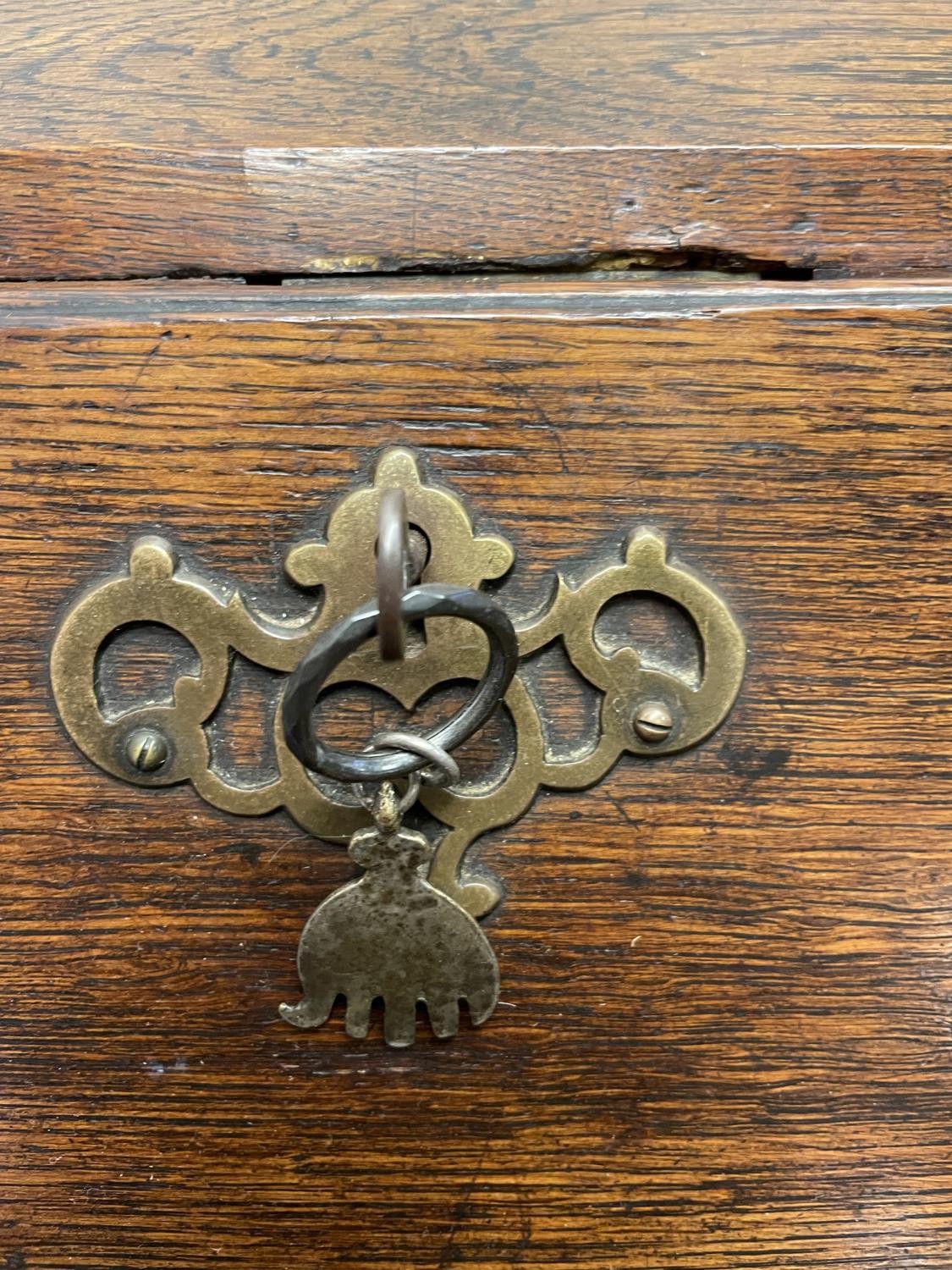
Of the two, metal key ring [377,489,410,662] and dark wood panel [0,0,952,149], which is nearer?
metal key ring [377,489,410,662]

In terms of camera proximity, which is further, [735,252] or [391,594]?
[735,252]

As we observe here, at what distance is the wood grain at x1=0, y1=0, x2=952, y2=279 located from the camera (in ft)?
1.67

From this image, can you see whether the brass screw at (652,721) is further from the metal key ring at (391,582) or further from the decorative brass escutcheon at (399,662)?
the metal key ring at (391,582)

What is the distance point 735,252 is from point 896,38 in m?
0.16

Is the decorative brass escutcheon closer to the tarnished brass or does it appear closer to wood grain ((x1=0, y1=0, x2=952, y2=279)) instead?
the tarnished brass

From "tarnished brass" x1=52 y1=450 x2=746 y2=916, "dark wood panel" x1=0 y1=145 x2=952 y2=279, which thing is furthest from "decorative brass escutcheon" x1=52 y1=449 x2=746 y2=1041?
"dark wood panel" x1=0 y1=145 x2=952 y2=279

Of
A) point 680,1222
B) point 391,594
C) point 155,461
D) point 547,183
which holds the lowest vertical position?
point 680,1222

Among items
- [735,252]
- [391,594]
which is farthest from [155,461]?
[735,252]

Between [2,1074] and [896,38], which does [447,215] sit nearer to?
[896,38]

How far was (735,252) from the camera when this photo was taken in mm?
516

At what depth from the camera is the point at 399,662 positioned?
50 cm

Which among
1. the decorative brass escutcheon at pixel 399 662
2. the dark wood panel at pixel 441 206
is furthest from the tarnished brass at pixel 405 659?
the dark wood panel at pixel 441 206

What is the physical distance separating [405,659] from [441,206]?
0.22 meters

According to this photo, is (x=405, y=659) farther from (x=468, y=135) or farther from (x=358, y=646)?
(x=468, y=135)
